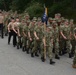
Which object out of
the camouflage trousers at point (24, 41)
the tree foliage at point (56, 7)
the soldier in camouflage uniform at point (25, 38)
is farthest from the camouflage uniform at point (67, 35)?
the tree foliage at point (56, 7)

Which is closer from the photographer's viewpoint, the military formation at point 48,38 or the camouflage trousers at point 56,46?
the military formation at point 48,38

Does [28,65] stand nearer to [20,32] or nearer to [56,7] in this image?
[20,32]

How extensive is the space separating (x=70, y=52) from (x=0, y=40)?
654 cm

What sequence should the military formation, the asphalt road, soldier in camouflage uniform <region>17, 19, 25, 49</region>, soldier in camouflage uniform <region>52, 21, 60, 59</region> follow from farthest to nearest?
soldier in camouflage uniform <region>17, 19, 25, 49</region>
soldier in camouflage uniform <region>52, 21, 60, 59</region>
the military formation
the asphalt road

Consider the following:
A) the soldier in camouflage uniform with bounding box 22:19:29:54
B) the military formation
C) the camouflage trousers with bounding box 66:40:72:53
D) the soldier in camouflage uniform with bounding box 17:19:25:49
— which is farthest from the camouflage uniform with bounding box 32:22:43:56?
the soldier in camouflage uniform with bounding box 17:19:25:49

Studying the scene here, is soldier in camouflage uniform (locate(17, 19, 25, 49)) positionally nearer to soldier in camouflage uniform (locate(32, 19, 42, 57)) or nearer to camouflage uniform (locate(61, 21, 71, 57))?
soldier in camouflage uniform (locate(32, 19, 42, 57))

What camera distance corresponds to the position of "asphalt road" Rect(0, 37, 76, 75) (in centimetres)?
1205

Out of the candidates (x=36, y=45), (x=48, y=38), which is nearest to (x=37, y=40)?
(x=36, y=45)

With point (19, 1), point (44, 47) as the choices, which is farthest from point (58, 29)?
point (19, 1)

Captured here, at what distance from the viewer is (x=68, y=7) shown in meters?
29.8

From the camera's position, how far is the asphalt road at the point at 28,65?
12.1 meters

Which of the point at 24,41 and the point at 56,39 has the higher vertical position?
the point at 56,39

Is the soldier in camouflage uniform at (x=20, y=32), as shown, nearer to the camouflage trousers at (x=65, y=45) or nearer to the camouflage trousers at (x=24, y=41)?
the camouflage trousers at (x=24, y=41)

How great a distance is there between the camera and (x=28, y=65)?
→ 1324 cm
